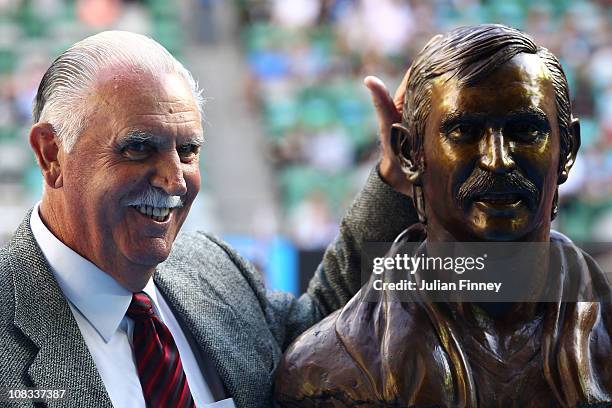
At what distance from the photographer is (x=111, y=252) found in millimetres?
1943

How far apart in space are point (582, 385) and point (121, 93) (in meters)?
0.89

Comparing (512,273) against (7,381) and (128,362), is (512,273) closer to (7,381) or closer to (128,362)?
(128,362)

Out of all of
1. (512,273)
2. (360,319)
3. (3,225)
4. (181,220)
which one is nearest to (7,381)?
(181,220)

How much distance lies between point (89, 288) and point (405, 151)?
0.61 m

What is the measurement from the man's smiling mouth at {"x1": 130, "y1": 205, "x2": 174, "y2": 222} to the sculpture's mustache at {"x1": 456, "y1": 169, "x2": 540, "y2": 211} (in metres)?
0.53

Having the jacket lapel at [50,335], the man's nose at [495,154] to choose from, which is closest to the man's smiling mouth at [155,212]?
the jacket lapel at [50,335]

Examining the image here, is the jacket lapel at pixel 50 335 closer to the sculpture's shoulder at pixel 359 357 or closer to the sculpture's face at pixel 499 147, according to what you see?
the sculpture's shoulder at pixel 359 357

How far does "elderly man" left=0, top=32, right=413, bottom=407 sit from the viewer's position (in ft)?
6.14

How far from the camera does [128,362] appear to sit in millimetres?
1976

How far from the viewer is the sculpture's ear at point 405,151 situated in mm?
1812

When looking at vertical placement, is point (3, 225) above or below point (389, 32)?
below

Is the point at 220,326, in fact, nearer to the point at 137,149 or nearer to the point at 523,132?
the point at 137,149

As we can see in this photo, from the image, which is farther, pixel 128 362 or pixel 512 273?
pixel 128 362

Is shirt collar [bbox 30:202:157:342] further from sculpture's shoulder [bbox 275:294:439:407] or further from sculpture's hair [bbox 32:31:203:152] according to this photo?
sculpture's shoulder [bbox 275:294:439:407]
